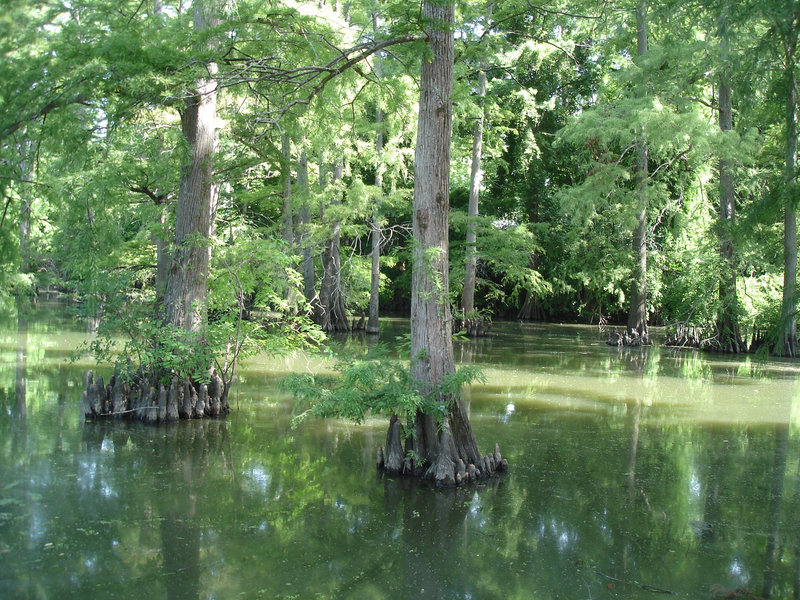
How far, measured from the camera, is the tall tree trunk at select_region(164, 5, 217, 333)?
9.81 metres

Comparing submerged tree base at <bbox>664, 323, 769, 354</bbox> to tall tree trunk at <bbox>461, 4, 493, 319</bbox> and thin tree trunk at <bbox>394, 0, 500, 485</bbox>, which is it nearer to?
tall tree trunk at <bbox>461, 4, 493, 319</bbox>

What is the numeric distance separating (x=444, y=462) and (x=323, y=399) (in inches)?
50.5

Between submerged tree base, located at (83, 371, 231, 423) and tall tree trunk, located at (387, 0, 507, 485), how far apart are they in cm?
346

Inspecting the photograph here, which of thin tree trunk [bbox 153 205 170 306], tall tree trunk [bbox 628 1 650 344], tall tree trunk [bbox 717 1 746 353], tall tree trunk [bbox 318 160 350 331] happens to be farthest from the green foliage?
tall tree trunk [bbox 628 1 650 344]

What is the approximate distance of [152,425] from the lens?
8.96 metres

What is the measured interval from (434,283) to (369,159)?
45.7 feet

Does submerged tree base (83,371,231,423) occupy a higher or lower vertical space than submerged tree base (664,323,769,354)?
lower

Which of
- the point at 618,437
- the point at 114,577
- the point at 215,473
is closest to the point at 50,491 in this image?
the point at 215,473

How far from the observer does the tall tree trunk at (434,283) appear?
6867 millimetres

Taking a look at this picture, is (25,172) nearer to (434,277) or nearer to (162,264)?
(162,264)

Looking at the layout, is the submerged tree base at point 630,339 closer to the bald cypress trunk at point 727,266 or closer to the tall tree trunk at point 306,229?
the bald cypress trunk at point 727,266

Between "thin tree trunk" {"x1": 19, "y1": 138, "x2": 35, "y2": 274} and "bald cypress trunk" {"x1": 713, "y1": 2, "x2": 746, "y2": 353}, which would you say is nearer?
"thin tree trunk" {"x1": 19, "y1": 138, "x2": 35, "y2": 274}

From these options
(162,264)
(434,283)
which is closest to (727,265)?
(162,264)

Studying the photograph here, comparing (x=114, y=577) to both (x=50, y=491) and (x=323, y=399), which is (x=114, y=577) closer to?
(x=50, y=491)
